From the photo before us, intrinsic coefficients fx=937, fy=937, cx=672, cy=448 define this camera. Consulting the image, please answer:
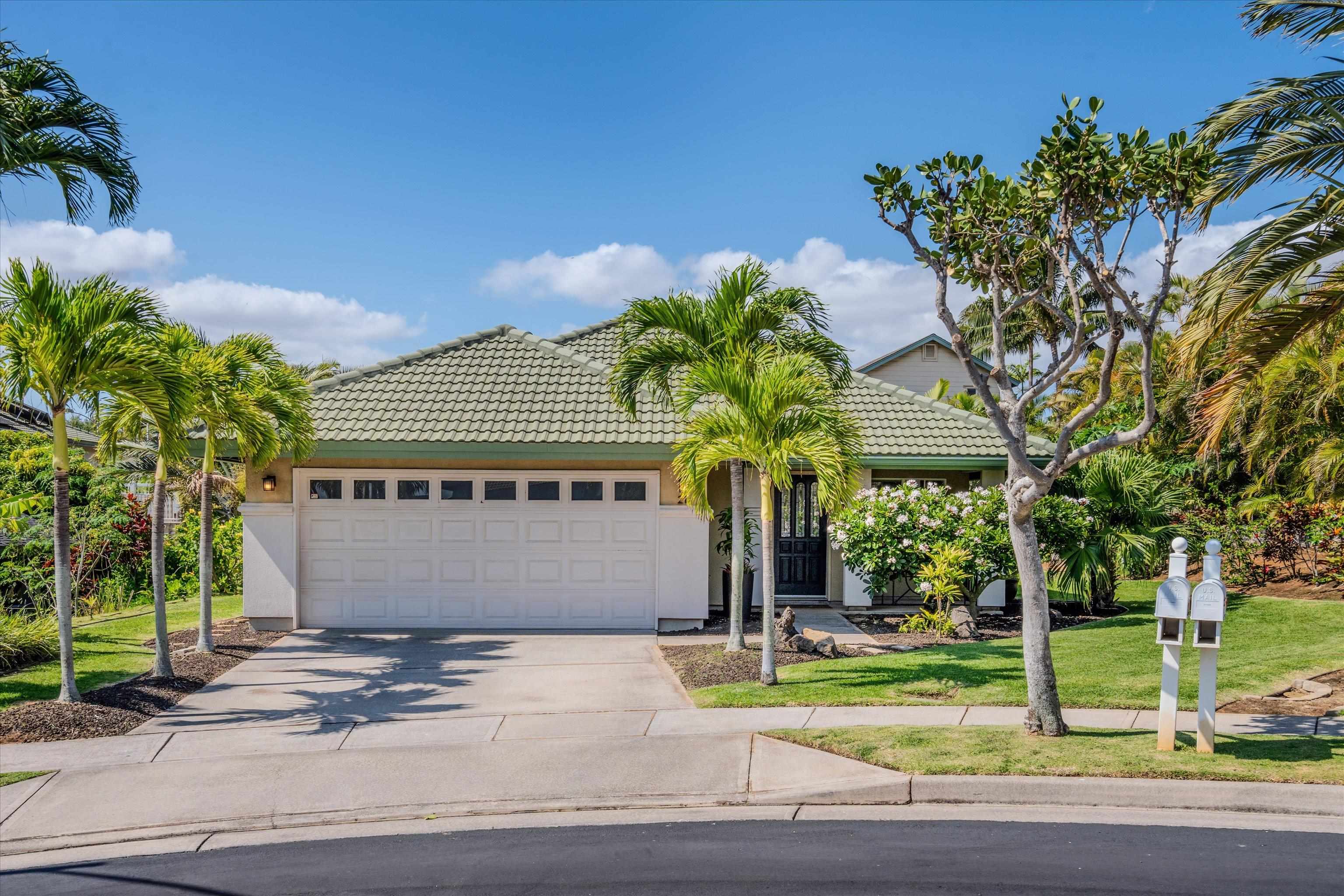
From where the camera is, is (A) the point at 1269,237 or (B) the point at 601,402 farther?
(B) the point at 601,402

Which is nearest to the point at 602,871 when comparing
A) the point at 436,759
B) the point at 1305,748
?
the point at 436,759

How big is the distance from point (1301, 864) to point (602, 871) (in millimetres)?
4171

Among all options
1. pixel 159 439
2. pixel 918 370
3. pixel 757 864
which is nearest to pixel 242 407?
pixel 159 439

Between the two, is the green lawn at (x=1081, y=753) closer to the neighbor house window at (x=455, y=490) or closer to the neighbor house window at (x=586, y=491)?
the neighbor house window at (x=586, y=491)

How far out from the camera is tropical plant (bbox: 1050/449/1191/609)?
13.7 m

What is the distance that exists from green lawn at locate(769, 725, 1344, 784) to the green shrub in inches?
364

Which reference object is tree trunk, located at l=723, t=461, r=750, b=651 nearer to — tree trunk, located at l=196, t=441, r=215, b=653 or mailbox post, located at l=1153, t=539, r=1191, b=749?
mailbox post, located at l=1153, t=539, r=1191, b=749

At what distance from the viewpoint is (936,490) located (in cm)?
1377

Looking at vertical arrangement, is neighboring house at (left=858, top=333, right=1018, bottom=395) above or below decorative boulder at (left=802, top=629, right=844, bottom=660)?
above

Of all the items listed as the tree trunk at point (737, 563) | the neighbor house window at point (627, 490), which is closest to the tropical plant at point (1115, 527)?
the tree trunk at point (737, 563)

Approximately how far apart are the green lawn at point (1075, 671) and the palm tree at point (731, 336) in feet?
6.04

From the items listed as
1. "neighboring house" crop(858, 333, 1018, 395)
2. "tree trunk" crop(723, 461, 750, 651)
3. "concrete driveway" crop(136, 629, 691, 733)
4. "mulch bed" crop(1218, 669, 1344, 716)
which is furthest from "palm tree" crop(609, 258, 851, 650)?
"neighboring house" crop(858, 333, 1018, 395)

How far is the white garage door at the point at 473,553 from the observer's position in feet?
44.5

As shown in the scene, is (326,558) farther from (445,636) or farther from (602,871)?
(602,871)
